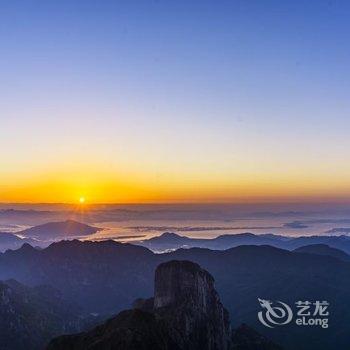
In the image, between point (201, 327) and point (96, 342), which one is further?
point (201, 327)

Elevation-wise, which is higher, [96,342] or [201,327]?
[96,342]

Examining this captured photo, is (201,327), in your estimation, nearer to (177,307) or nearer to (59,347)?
(177,307)

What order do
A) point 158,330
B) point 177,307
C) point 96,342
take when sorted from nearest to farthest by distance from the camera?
point 96,342 < point 158,330 < point 177,307

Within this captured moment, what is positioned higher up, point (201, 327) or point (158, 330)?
point (158, 330)

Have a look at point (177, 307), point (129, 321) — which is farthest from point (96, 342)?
point (177, 307)

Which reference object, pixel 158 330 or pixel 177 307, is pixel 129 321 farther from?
pixel 177 307

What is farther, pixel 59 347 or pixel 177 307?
pixel 177 307

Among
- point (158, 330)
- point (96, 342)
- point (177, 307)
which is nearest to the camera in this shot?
point (96, 342)

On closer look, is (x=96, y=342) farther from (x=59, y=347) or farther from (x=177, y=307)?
(x=177, y=307)

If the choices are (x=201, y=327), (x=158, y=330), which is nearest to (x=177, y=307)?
(x=201, y=327)
